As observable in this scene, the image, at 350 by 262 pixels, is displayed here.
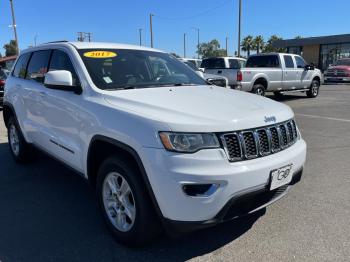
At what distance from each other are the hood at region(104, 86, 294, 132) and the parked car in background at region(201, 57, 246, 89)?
1029 cm

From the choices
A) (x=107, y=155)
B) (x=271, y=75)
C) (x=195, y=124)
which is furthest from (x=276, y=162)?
(x=271, y=75)

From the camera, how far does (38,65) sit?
16.7 feet

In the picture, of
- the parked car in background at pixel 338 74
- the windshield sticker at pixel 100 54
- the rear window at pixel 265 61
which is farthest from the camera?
the parked car in background at pixel 338 74

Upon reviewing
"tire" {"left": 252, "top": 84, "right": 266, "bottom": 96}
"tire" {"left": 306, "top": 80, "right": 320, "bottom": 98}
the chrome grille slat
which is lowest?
"tire" {"left": 306, "top": 80, "right": 320, "bottom": 98}

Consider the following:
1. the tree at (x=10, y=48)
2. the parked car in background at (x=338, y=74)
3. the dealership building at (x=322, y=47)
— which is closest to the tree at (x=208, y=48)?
the tree at (x=10, y=48)

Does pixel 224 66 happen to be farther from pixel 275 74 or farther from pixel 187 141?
pixel 187 141

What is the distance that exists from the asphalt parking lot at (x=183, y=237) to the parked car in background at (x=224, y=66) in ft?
29.8

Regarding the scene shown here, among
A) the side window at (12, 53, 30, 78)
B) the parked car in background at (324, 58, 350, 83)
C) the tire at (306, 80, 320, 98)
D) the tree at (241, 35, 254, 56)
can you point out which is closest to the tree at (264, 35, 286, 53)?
the tree at (241, 35, 254, 56)

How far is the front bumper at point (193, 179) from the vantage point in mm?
2684

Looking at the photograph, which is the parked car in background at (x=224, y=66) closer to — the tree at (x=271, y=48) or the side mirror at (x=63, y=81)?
the side mirror at (x=63, y=81)

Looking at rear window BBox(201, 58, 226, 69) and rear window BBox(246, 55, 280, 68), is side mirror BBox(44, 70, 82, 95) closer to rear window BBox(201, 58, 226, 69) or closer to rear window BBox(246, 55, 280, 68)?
rear window BBox(201, 58, 226, 69)

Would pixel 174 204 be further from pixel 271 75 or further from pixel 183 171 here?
pixel 271 75

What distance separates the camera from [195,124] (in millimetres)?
2781

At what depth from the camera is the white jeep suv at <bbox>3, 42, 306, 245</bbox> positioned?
2.73 m
